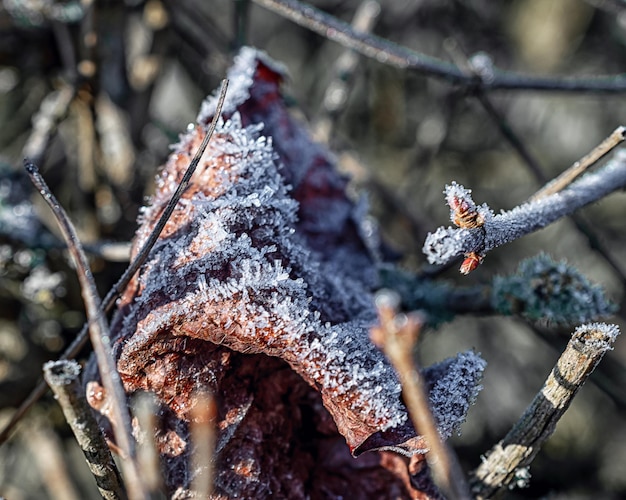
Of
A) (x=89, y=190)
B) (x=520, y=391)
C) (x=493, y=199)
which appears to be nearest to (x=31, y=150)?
(x=89, y=190)

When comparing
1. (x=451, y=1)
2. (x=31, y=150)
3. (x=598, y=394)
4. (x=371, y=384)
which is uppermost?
(x=451, y=1)

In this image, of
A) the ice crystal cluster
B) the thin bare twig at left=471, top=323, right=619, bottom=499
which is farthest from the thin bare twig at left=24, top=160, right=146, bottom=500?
the ice crystal cluster

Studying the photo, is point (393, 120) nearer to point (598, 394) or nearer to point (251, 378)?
point (598, 394)

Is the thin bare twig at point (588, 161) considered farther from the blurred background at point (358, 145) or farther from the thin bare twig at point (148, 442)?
the thin bare twig at point (148, 442)

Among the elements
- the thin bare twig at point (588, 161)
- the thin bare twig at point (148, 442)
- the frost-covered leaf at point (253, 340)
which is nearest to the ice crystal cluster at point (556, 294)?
the thin bare twig at point (588, 161)

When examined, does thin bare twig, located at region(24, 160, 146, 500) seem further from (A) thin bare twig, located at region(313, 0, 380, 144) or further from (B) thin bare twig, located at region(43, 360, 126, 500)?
(A) thin bare twig, located at region(313, 0, 380, 144)

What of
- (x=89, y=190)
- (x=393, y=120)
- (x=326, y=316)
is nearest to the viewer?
(x=326, y=316)
